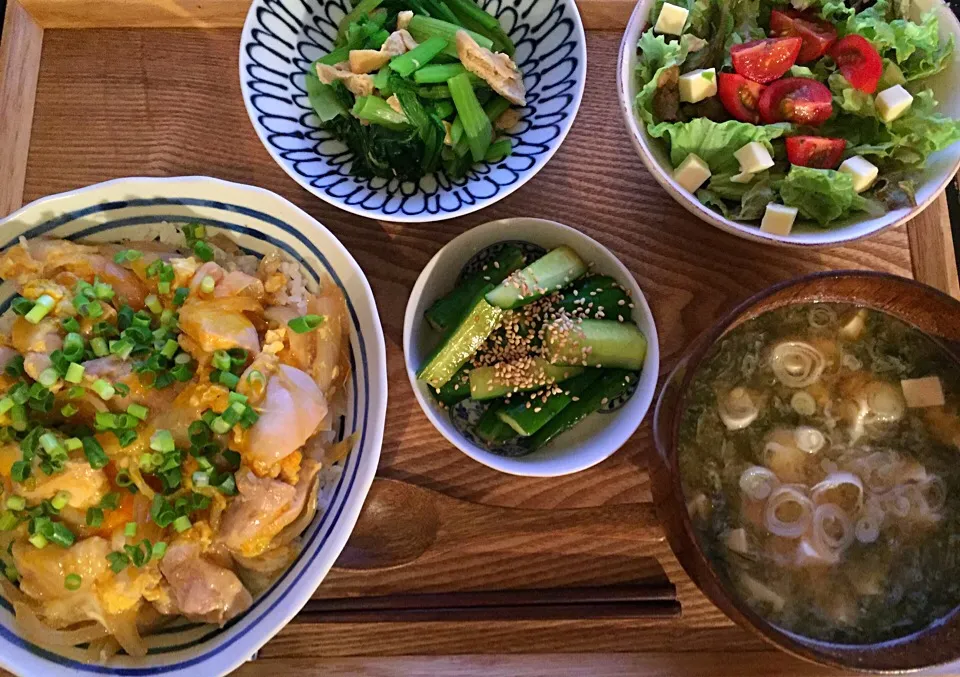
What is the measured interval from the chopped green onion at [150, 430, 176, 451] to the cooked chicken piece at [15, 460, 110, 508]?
0.14m

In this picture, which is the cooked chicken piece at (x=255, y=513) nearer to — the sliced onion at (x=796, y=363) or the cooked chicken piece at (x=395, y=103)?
the cooked chicken piece at (x=395, y=103)

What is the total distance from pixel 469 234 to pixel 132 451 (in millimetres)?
942

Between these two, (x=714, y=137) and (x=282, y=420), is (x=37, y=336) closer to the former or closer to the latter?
(x=282, y=420)

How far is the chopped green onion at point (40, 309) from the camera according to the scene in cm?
150

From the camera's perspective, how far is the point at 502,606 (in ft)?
5.65

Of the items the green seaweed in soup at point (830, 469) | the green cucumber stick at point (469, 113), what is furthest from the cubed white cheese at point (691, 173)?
the green cucumber stick at point (469, 113)

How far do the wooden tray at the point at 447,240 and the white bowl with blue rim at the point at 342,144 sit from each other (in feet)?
0.47

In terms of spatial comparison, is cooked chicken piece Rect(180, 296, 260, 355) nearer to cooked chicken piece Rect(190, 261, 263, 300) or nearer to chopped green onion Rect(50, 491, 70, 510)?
cooked chicken piece Rect(190, 261, 263, 300)

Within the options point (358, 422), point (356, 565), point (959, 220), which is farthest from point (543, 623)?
point (959, 220)

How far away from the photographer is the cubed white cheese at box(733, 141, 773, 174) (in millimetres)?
1784

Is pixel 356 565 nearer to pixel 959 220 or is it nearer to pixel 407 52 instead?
pixel 407 52

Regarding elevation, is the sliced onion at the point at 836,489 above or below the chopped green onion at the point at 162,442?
below

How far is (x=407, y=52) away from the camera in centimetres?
188

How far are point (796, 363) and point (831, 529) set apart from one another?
0.39 m
